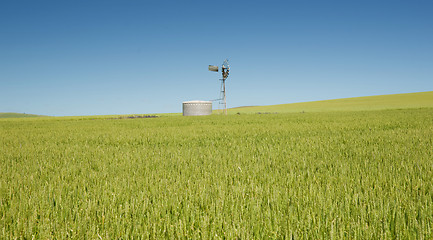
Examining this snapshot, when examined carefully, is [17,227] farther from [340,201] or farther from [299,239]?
[340,201]

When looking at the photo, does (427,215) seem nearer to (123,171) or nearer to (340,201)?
(340,201)

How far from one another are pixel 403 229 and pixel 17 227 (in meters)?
2.46

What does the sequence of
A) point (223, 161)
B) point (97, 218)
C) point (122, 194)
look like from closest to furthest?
1. point (97, 218)
2. point (122, 194)
3. point (223, 161)

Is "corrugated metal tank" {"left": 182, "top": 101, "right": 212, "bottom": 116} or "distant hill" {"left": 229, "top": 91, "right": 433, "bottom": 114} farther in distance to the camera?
"distant hill" {"left": 229, "top": 91, "right": 433, "bottom": 114}

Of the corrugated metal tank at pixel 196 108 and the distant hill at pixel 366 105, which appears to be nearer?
the corrugated metal tank at pixel 196 108

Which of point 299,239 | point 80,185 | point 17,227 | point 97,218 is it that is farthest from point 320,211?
point 80,185

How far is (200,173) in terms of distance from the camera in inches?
108

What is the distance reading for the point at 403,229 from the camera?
1493 millimetres

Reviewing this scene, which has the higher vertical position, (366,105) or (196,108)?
(196,108)

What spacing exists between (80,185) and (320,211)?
7.36 ft

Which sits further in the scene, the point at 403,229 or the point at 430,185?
the point at 430,185

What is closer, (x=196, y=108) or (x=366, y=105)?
(x=196, y=108)

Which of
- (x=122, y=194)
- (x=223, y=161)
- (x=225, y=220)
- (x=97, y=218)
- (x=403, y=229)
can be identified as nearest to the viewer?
(x=403, y=229)

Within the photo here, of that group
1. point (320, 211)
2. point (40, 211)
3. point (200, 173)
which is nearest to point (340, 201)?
point (320, 211)
